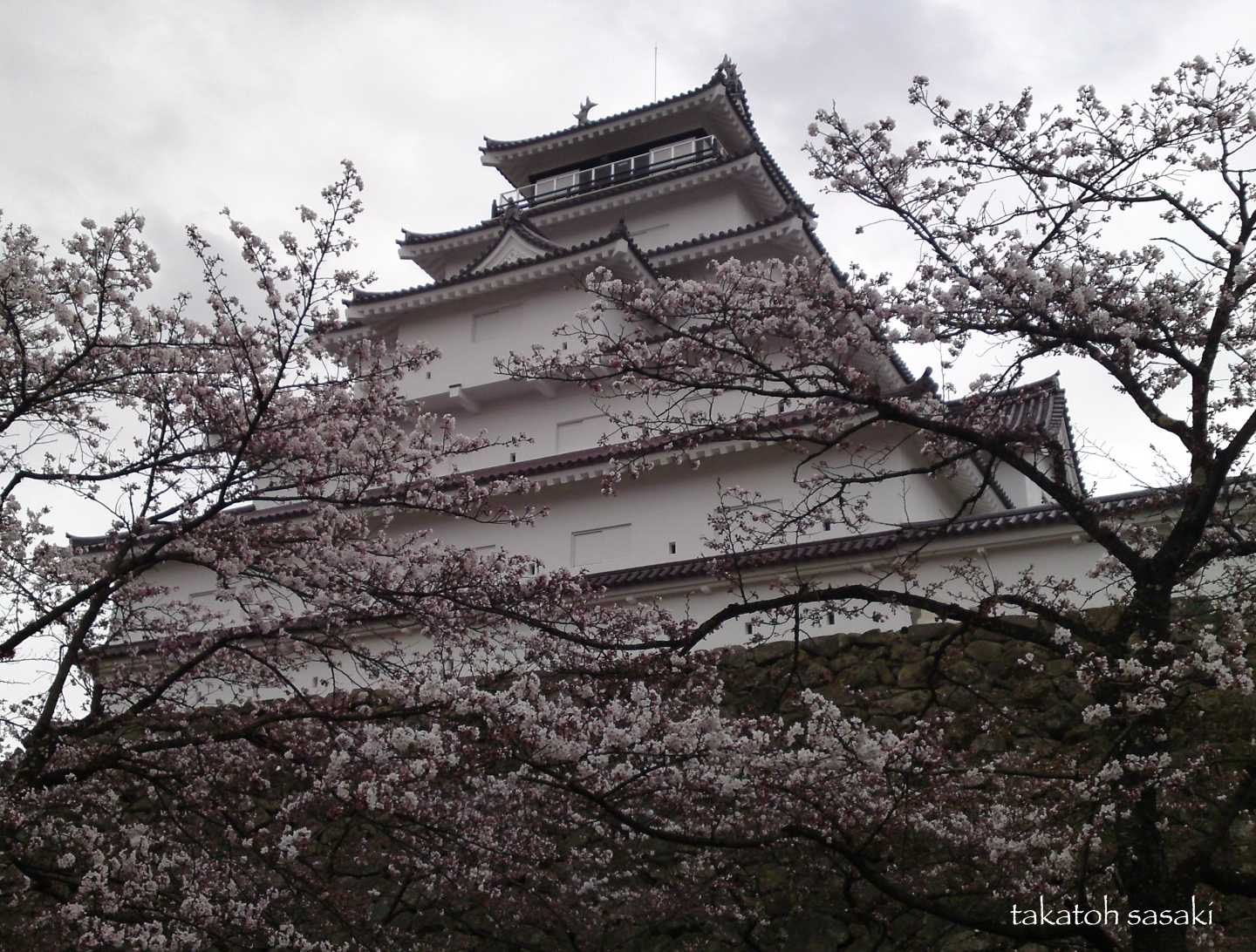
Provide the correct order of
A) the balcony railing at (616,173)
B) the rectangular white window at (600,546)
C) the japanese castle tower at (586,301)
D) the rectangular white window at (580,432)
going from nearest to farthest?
the japanese castle tower at (586,301), the rectangular white window at (600,546), the rectangular white window at (580,432), the balcony railing at (616,173)

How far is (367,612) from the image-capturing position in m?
6.80

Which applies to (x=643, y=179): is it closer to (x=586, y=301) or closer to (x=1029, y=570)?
(x=586, y=301)

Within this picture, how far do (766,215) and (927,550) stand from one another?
12539mm

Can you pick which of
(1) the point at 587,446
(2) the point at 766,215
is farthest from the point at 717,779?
(2) the point at 766,215

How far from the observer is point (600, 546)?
49.2 feet

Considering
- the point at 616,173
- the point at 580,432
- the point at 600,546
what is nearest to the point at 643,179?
the point at 616,173

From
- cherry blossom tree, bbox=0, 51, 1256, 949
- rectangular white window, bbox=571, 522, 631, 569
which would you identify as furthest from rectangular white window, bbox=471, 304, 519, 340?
cherry blossom tree, bbox=0, 51, 1256, 949

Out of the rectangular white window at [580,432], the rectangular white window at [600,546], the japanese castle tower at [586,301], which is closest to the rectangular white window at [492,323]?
the japanese castle tower at [586,301]

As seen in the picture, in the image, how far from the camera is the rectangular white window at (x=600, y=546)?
1488 centimetres

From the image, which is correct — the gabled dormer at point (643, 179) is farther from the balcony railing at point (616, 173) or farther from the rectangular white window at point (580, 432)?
the rectangular white window at point (580, 432)

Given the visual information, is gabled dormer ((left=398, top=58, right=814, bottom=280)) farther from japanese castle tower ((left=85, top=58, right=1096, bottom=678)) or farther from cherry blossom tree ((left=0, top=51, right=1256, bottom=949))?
cherry blossom tree ((left=0, top=51, right=1256, bottom=949))

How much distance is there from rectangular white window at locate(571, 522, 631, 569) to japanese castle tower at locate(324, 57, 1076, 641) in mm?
20

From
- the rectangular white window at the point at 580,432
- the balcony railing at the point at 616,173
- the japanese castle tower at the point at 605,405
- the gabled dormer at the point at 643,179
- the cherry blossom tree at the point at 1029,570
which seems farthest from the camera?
the balcony railing at the point at 616,173

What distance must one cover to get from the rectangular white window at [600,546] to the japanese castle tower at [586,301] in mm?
20
